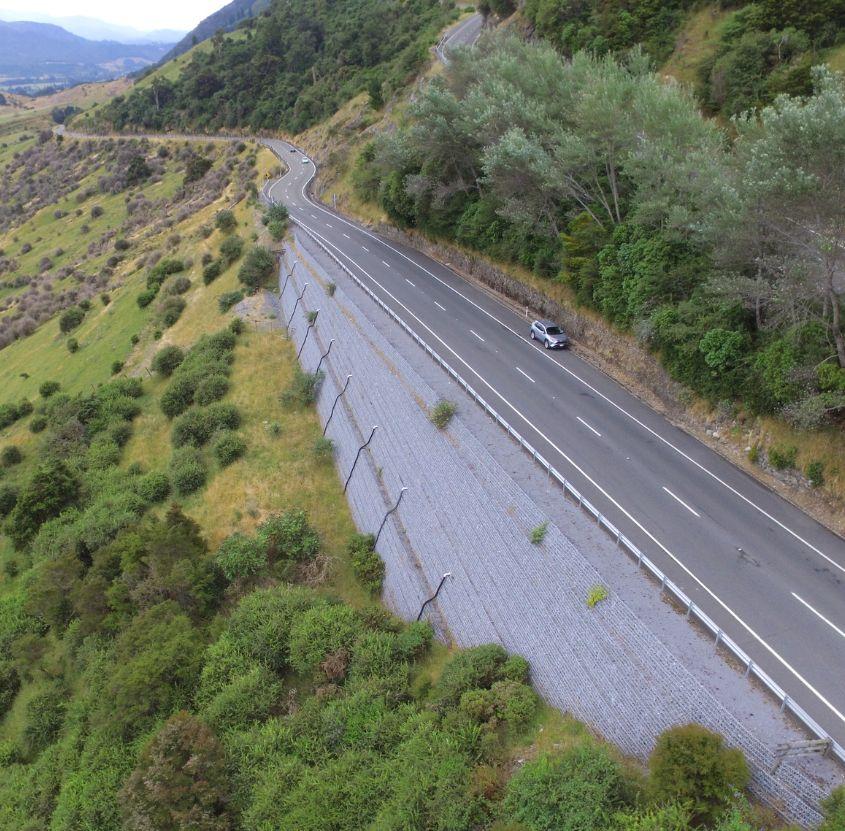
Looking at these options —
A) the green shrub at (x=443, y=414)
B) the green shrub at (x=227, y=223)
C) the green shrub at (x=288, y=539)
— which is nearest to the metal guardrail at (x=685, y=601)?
the green shrub at (x=443, y=414)

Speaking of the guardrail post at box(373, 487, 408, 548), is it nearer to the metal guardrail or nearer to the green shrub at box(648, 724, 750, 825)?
the metal guardrail

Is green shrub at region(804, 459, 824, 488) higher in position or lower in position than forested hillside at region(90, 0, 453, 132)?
lower

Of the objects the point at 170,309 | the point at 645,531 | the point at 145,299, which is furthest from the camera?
the point at 145,299

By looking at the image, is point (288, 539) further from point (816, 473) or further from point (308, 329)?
point (816, 473)

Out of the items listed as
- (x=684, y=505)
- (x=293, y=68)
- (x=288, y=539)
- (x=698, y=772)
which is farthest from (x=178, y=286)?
(x=293, y=68)

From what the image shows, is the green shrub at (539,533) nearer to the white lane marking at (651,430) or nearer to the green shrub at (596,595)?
the green shrub at (596,595)

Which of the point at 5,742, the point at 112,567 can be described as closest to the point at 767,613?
the point at 112,567

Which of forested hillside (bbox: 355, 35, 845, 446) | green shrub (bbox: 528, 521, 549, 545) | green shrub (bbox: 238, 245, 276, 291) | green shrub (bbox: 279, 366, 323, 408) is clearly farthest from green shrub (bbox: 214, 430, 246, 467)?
green shrub (bbox: 528, 521, 549, 545)
